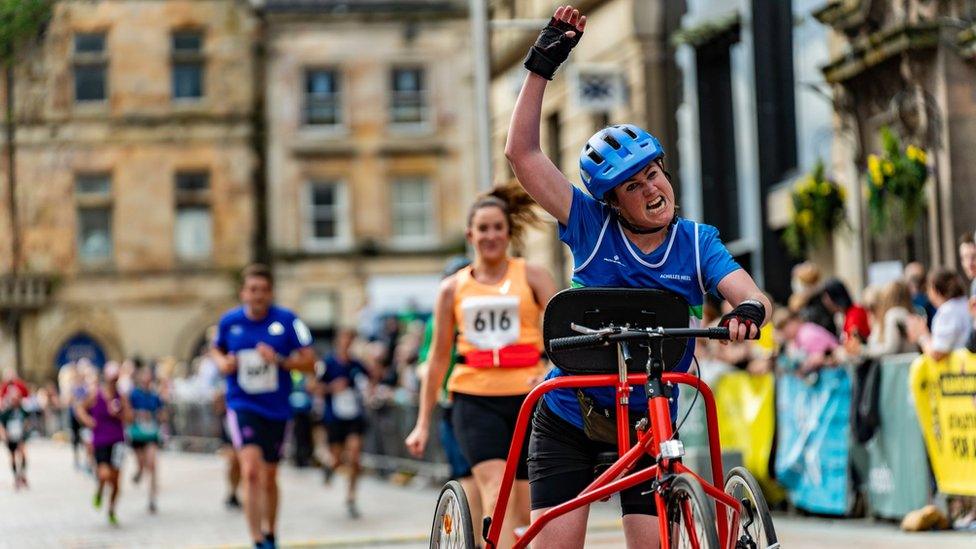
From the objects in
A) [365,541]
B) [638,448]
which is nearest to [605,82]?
[365,541]

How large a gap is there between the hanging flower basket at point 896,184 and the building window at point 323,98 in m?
31.4

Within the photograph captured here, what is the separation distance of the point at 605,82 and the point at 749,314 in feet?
58.7

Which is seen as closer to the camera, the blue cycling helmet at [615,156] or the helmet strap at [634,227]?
the blue cycling helmet at [615,156]

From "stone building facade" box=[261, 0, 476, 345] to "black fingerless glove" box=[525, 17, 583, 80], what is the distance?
4190 cm

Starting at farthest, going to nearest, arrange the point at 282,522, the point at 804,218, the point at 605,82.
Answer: the point at 605,82 < the point at 804,218 < the point at 282,522

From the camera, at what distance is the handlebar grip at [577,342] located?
5.30m

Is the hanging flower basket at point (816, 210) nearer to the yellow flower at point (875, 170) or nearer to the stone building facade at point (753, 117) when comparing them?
the stone building facade at point (753, 117)

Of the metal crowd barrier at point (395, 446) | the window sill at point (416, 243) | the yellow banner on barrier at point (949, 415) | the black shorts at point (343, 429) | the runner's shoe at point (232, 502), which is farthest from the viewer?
the window sill at point (416, 243)

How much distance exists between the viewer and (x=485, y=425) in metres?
8.48

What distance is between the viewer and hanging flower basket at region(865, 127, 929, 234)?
17266 millimetres

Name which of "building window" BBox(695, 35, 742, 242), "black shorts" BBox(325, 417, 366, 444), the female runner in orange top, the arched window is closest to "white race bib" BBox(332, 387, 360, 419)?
"black shorts" BBox(325, 417, 366, 444)

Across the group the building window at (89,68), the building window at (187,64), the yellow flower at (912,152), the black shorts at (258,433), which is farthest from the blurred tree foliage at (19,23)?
the black shorts at (258,433)

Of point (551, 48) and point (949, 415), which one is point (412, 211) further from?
point (551, 48)

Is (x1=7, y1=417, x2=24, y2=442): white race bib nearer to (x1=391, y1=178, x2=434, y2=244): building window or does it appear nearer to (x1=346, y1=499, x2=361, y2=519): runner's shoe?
(x1=346, y1=499, x2=361, y2=519): runner's shoe
